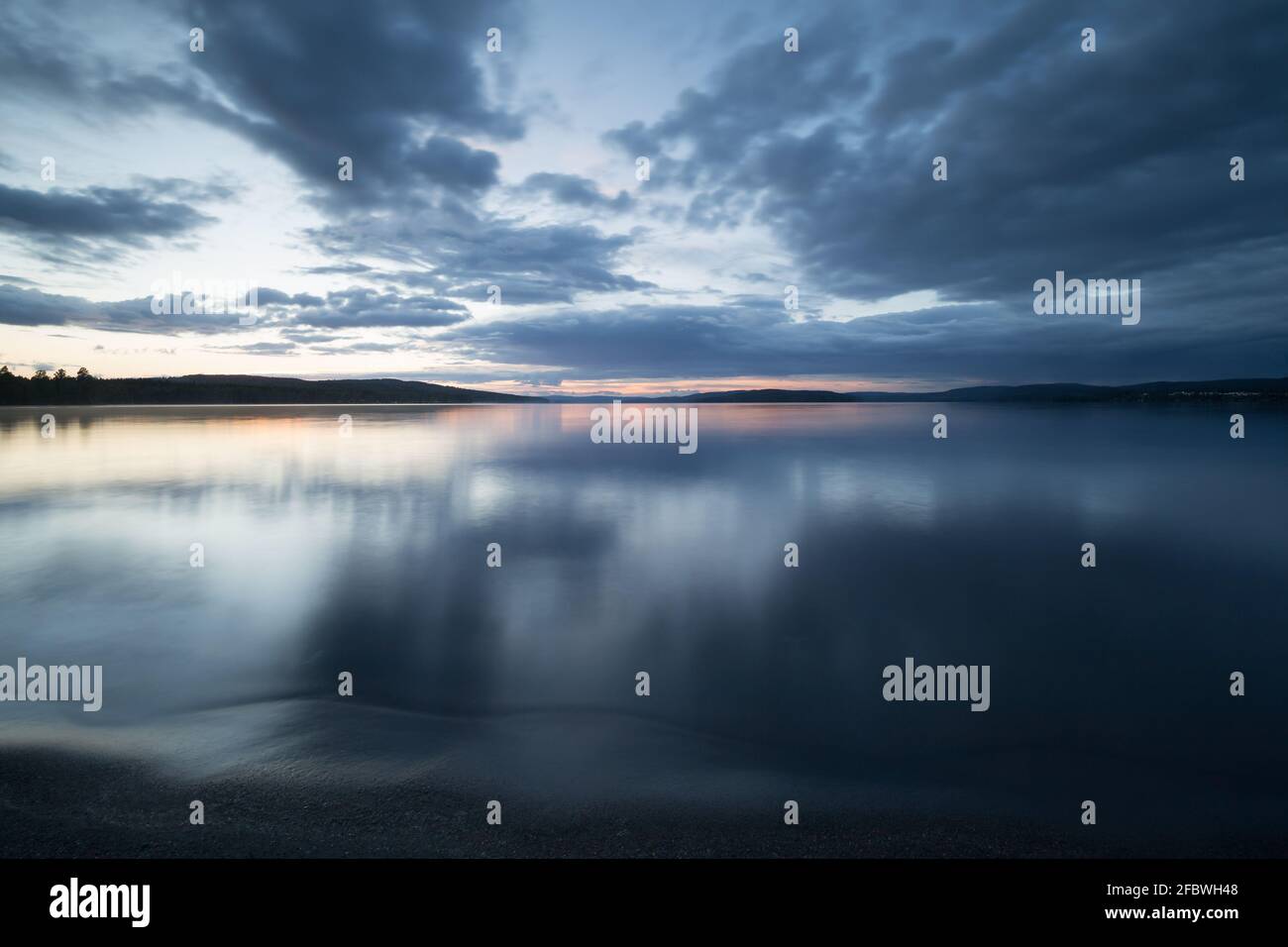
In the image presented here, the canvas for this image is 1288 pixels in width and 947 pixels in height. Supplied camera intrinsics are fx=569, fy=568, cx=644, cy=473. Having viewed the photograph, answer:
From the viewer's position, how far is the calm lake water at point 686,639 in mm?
5672

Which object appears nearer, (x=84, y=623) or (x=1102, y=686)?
(x=1102, y=686)

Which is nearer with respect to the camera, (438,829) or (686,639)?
(438,829)

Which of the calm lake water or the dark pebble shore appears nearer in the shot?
the dark pebble shore

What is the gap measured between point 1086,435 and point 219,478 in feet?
201

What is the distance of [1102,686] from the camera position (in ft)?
24.3

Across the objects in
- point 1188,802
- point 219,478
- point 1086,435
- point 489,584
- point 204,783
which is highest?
point 1086,435

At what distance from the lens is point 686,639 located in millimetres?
8859

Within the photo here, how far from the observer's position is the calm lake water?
5.67m

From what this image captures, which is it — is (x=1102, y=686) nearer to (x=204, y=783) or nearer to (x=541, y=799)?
(x=541, y=799)

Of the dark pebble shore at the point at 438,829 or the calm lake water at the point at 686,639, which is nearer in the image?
the dark pebble shore at the point at 438,829

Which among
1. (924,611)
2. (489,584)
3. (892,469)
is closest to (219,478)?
(489,584)

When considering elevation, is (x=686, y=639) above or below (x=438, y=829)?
above
